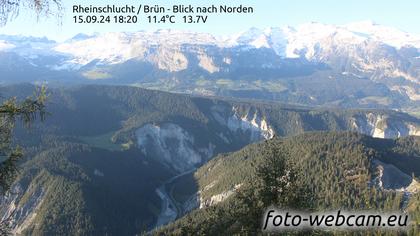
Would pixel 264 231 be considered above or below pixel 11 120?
below

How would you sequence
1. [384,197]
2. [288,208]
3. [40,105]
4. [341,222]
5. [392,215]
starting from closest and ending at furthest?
[40,105] → [288,208] → [341,222] → [392,215] → [384,197]

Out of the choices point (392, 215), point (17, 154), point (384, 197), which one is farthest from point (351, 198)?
point (17, 154)

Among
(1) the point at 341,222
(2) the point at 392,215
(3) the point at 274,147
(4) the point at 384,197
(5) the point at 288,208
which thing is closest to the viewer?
(5) the point at 288,208

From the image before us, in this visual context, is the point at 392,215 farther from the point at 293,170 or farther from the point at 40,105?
the point at 40,105

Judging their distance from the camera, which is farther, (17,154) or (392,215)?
(392,215)

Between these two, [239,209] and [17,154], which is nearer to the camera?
[17,154]

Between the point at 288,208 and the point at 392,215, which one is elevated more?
the point at 288,208

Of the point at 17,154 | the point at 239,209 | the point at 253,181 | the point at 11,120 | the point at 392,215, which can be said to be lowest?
the point at 392,215

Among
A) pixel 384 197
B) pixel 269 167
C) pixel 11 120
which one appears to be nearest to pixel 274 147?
pixel 269 167

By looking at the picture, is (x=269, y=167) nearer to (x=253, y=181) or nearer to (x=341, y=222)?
(x=253, y=181)
